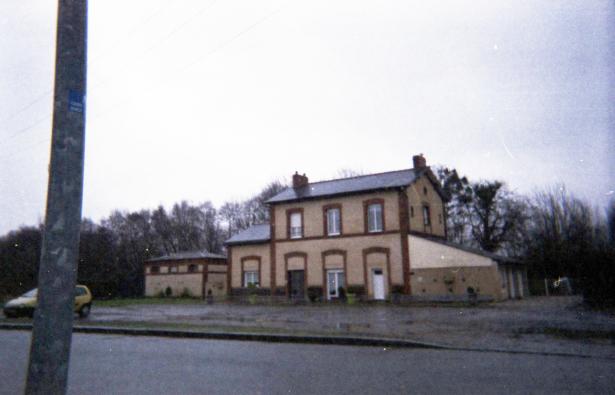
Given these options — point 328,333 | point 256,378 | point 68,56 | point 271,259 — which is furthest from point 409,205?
point 68,56

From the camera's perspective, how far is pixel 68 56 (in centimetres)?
305

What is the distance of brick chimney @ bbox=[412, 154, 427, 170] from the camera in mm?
37062

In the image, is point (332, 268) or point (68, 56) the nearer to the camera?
point (68, 56)

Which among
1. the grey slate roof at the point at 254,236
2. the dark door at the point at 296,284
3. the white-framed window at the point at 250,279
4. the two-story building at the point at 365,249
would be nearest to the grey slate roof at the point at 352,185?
the two-story building at the point at 365,249

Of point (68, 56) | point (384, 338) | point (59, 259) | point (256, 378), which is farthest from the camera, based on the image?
point (384, 338)

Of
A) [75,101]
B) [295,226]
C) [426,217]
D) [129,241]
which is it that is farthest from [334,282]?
[129,241]

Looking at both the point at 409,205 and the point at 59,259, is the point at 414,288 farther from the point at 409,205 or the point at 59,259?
the point at 59,259

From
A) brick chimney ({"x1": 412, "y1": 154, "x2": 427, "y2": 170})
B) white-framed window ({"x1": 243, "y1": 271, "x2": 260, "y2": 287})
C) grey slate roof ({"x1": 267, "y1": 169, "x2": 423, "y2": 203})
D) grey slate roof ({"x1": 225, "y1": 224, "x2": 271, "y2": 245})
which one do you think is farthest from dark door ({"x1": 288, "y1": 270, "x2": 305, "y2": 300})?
brick chimney ({"x1": 412, "y1": 154, "x2": 427, "y2": 170})

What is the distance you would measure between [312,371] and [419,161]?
30.3 metres

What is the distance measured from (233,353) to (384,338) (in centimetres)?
366

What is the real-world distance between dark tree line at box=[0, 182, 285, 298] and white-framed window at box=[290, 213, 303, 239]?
1200cm

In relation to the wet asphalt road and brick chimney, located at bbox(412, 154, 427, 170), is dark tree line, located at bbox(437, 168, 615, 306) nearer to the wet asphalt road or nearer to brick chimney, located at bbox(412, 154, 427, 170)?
brick chimney, located at bbox(412, 154, 427, 170)

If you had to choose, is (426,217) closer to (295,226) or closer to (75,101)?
(295,226)

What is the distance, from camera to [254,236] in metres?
41.2
